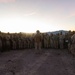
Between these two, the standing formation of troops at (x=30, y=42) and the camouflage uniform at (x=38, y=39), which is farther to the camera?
the standing formation of troops at (x=30, y=42)

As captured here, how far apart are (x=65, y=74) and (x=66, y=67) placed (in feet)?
6.39

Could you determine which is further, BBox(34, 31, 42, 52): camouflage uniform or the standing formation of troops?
the standing formation of troops

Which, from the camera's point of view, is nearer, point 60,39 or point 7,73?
point 7,73

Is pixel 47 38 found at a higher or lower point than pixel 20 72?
higher

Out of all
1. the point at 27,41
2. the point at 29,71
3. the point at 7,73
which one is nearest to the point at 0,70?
the point at 7,73

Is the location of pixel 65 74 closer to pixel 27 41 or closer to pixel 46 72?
pixel 46 72

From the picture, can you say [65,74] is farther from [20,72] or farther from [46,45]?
[46,45]

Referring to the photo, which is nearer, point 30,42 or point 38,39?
point 38,39

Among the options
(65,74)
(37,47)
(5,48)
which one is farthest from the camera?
(5,48)

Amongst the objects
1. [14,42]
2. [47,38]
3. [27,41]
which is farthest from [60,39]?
[14,42]

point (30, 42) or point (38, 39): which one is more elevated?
point (38, 39)

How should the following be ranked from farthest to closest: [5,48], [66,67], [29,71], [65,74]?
[5,48] < [66,67] < [29,71] < [65,74]

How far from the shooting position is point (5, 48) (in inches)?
1012

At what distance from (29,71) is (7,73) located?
152 cm
